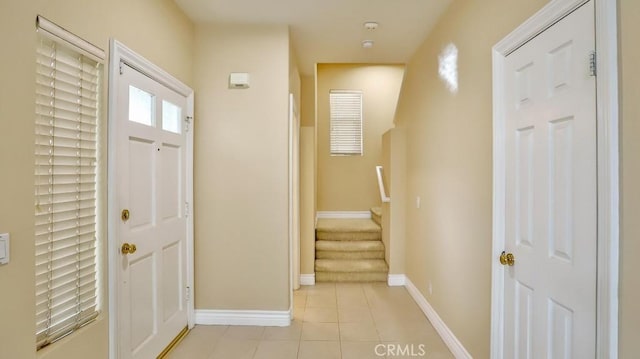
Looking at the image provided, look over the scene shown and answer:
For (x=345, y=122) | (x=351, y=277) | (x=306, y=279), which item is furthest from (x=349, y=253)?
(x=345, y=122)

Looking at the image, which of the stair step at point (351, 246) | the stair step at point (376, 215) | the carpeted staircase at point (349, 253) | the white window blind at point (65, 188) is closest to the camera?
the white window blind at point (65, 188)

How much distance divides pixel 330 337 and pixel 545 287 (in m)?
1.74

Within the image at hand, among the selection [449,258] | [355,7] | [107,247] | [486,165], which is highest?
[355,7]

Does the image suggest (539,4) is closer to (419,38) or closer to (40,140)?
(419,38)

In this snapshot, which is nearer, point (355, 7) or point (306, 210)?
point (355, 7)

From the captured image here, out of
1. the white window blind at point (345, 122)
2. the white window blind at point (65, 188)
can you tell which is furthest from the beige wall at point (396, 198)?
the white window blind at point (65, 188)

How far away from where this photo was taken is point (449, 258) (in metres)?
2.58

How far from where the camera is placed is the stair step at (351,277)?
4.20 meters

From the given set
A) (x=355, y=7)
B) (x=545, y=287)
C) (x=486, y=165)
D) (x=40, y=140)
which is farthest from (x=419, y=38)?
(x=40, y=140)

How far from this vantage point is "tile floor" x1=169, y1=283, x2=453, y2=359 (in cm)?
246

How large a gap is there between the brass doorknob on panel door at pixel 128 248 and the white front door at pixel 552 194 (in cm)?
213

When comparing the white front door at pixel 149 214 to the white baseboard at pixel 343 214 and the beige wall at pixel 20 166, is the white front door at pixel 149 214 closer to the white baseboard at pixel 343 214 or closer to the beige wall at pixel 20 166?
the beige wall at pixel 20 166

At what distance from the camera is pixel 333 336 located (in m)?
2.74

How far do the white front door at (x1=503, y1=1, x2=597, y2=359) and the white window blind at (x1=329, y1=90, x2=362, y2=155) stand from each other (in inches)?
166
